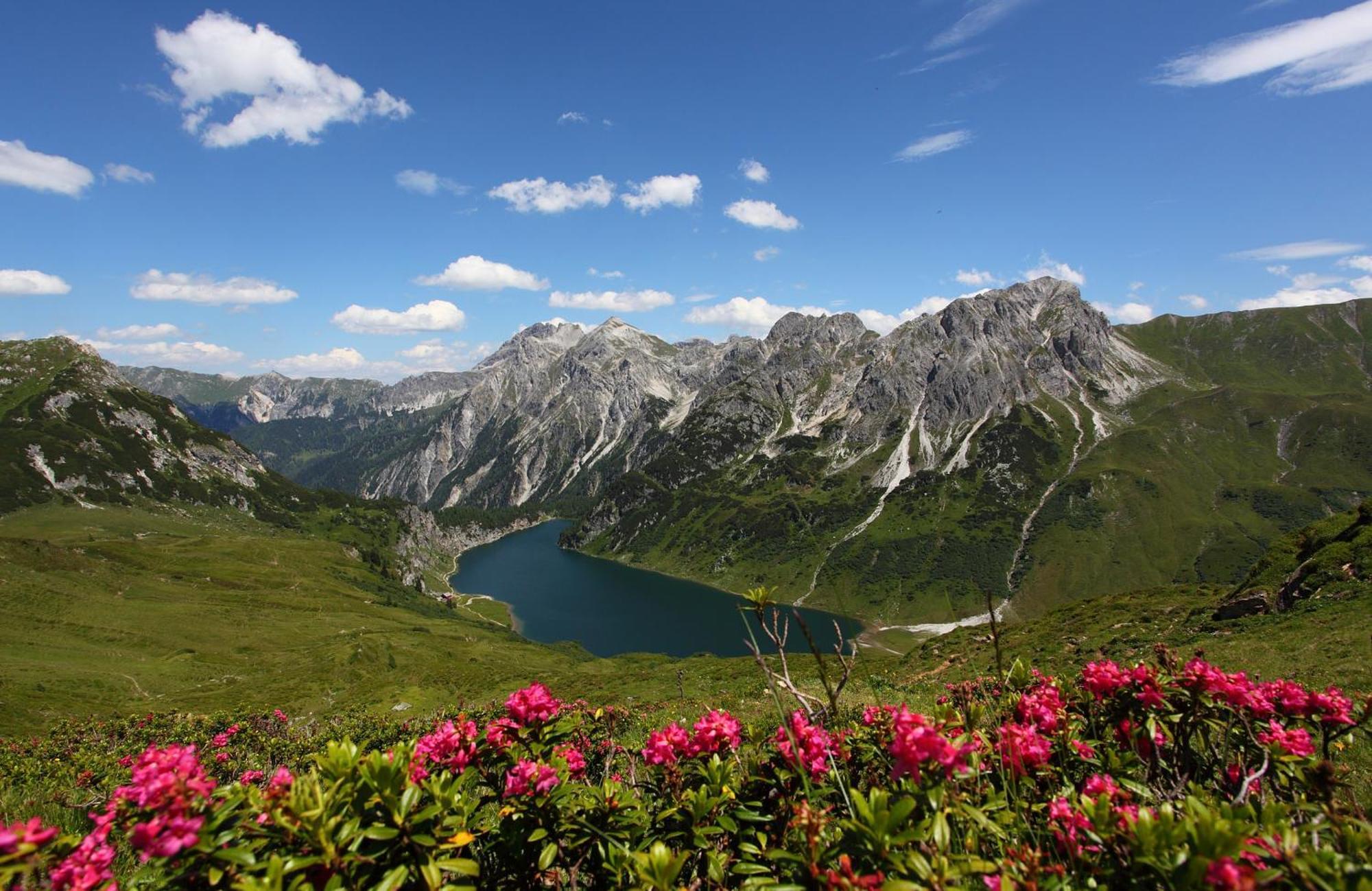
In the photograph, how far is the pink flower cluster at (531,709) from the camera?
5.95 metres

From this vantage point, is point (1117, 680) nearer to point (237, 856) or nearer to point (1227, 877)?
point (1227, 877)

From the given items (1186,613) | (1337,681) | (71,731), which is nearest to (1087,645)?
(1186,613)

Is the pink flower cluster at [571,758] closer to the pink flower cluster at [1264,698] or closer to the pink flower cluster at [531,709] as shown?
the pink flower cluster at [531,709]

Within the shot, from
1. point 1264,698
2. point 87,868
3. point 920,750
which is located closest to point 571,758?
point 87,868

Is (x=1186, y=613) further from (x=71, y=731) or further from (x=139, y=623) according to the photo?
(x=139, y=623)

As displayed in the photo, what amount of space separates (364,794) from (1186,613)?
51.6m

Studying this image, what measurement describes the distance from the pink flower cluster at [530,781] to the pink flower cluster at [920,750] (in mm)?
2802

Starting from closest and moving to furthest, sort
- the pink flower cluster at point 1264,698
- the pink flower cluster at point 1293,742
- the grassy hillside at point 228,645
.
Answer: the pink flower cluster at point 1293,742
the pink flower cluster at point 1264,698
the grassy hillside at point 228,645

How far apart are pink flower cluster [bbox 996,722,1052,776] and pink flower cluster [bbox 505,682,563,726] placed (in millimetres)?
4100

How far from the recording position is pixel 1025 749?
5.07m

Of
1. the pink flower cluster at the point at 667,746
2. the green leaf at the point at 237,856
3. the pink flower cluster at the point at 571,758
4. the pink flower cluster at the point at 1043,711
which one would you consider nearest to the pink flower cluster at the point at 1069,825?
the pink flower cluster at the point at 1043,711

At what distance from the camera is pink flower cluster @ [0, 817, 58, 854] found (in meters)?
3.38

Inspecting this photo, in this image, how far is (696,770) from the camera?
5.81 metres

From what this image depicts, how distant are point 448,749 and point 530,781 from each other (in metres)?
1.32
